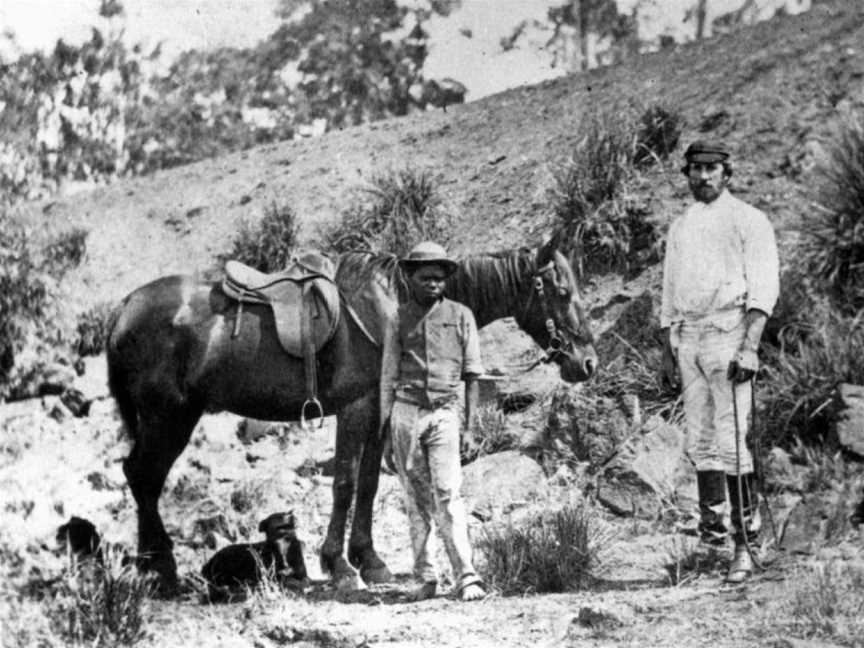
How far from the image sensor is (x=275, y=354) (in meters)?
7.07

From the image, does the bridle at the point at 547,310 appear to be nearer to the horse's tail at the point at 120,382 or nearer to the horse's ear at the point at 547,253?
the horse's ear at the point at 547,253

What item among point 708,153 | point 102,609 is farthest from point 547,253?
point 102,609

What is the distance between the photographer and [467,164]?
14469 mm

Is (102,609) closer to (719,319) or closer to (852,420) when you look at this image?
(719,319)

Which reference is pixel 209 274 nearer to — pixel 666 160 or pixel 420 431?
pixel 666 160

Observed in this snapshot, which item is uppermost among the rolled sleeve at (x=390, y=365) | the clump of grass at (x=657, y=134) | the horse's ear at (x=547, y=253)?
the clump of grass at (x=657, y=134)

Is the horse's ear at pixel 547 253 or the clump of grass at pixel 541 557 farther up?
the horse's ear at pixel 547 253

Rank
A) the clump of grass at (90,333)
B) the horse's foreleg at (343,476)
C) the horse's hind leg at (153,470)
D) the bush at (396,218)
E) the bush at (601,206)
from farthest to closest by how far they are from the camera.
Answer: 1. the clump of grass at (90,333)
2. the bush at (396,218)
3. the bush at (601,206)
4. the horse's hind leg at (153,470)
5. the horse's foreleg at (343,476)

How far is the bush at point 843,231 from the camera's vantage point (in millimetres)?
9430

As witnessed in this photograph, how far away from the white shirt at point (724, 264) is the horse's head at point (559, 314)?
82 cm

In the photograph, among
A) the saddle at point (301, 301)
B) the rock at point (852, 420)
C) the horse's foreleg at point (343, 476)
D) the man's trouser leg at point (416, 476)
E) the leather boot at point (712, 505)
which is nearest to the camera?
the man's trouser leg at point (416, 476)

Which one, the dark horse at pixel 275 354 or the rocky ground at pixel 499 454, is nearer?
the rocky ground at pixel 499 454

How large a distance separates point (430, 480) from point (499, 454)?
120 inches

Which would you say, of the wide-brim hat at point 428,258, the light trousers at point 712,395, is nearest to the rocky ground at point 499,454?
the light trousers at point 712,395
